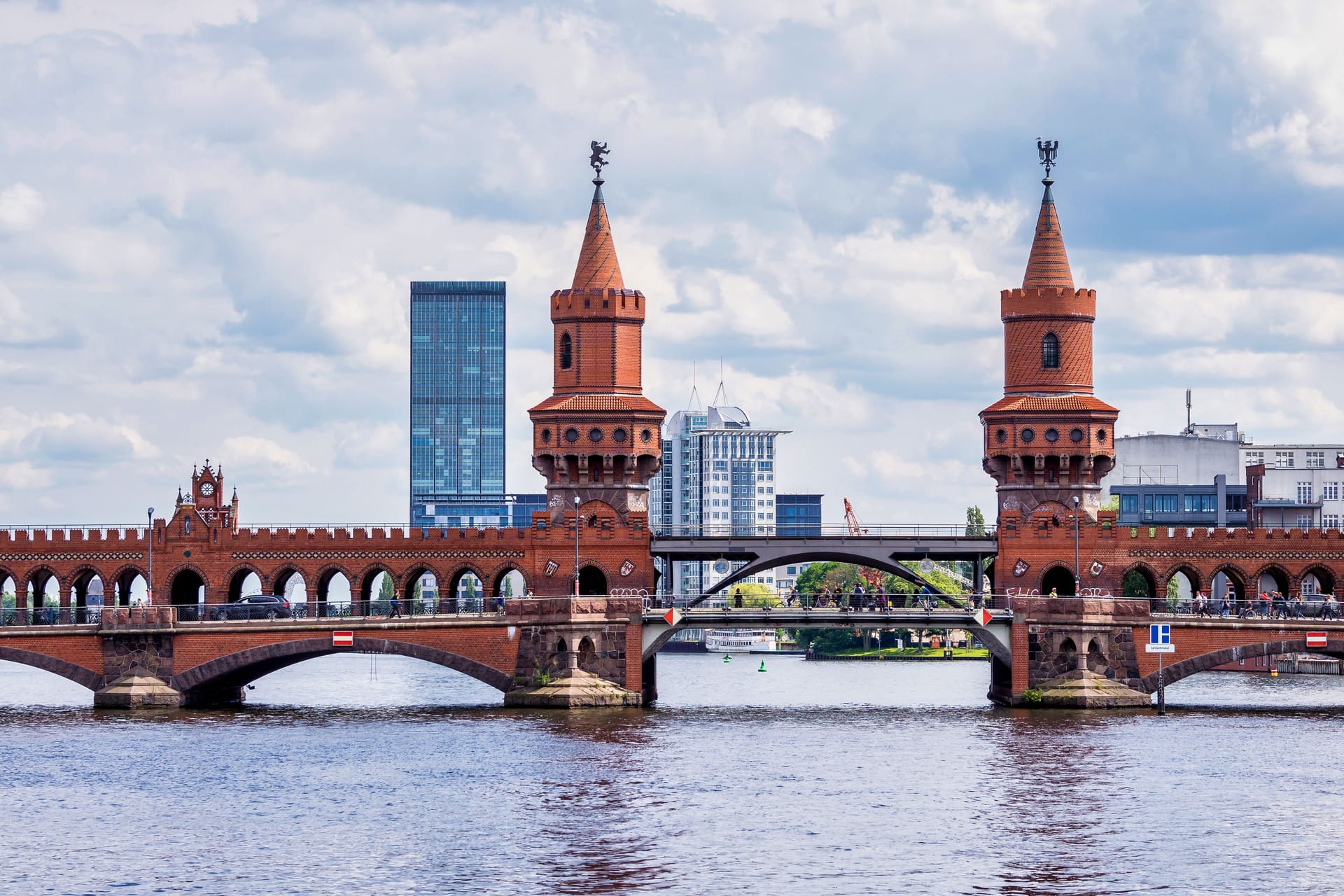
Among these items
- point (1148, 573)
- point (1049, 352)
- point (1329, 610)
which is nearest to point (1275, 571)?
point (1148, 573)

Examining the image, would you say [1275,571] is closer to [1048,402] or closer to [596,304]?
[1048,402]

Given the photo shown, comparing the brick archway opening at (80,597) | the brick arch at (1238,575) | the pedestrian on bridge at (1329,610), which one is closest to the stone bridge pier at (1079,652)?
the pedestrian on bridge at (1329,610)

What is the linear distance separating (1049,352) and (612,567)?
2603 cm

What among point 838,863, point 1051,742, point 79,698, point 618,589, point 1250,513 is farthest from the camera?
point 1250,513

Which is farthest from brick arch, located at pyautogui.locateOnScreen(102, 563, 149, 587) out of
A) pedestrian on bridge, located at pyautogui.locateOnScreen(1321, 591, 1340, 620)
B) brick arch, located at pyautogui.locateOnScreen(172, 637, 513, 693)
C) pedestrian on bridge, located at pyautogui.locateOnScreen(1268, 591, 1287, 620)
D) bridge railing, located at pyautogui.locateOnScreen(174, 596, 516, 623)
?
pedestrian on bridge, located at pyautogui.locateOnScreen(1321, 591, 1340, 620)

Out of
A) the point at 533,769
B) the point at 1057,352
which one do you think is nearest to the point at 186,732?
the point at 533,769

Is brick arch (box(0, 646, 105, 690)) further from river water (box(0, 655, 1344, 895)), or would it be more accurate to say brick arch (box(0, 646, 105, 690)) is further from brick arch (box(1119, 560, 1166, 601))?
brick arch (box(1119, 560, 1166, 601))

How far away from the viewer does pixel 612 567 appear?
378 feet

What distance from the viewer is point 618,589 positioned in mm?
113250

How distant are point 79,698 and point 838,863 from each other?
75.1 meters

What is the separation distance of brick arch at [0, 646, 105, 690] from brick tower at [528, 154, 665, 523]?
24.8 m

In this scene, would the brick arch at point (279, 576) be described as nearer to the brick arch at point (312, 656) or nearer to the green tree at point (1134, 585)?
the brick arch at point (312, 656)

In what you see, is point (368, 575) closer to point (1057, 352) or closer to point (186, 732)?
point (186, 732)

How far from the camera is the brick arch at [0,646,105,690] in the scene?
109 meters
